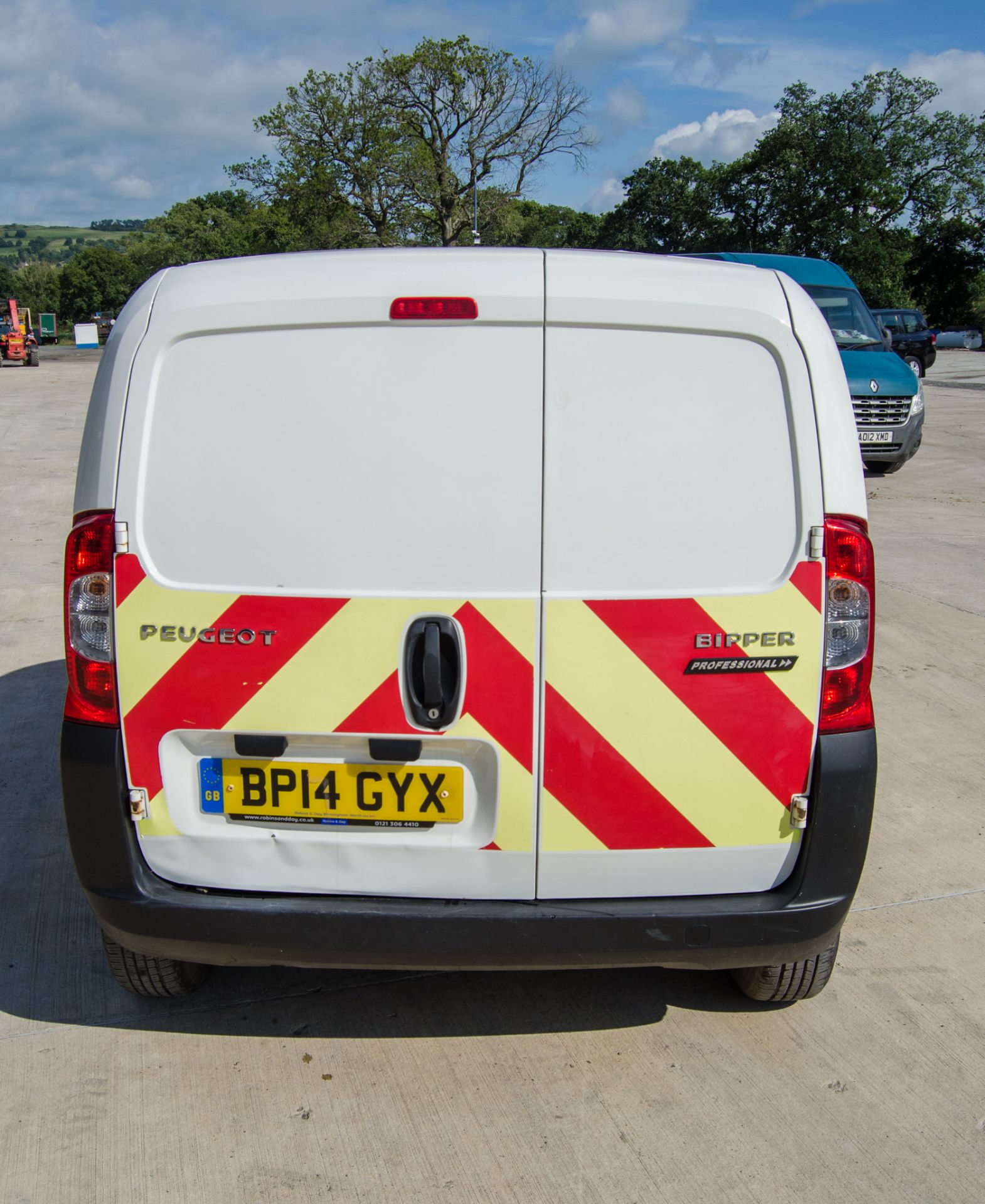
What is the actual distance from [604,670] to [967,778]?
2.99m

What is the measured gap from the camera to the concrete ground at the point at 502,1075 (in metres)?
2.43

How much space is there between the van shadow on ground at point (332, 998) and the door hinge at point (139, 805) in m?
0.81

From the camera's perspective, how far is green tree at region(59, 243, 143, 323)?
81375 mm

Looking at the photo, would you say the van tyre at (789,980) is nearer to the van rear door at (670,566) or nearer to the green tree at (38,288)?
the van rear door at (670,566)

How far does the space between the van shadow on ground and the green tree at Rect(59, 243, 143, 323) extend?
8508cm

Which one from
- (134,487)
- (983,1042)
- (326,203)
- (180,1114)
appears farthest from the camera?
(326,203)

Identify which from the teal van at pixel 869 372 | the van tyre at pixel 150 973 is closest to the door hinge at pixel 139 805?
the van tyre at pixel 150 973

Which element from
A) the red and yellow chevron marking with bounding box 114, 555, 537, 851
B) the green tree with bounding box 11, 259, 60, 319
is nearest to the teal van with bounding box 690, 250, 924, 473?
the red and yellow chevron marking with bounding box 114, 555, 537, 851

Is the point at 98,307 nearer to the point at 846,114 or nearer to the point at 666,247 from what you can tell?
the point at 666,247

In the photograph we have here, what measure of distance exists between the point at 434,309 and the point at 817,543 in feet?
3.30

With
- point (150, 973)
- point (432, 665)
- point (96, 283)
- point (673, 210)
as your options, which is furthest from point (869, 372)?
point (96, 283)

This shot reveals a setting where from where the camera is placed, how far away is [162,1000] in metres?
3.06

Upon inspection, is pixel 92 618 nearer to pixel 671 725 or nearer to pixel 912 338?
pixel 671 725

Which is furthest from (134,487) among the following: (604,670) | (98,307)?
(98,307)
